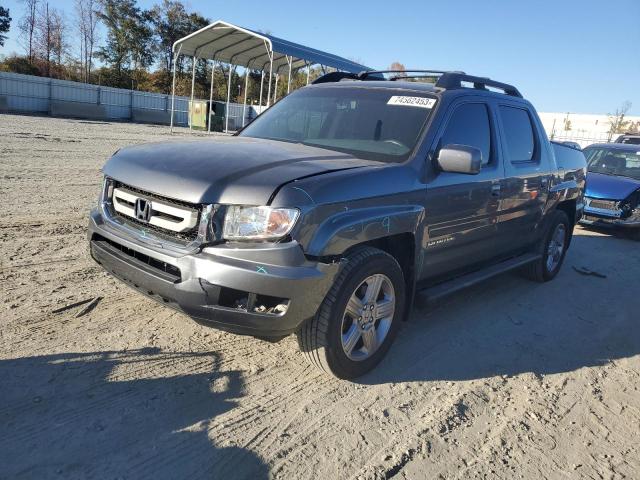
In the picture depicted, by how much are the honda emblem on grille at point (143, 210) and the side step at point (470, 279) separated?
207cm

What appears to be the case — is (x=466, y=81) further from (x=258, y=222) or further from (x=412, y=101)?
(x=258, y=222)

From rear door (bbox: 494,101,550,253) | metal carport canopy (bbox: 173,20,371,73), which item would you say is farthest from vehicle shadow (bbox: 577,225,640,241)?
metal carport canopy (bbox: 173,20,371,73)

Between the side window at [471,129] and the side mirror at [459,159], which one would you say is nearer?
the side mirror at [459,159]

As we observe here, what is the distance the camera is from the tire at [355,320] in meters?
3.17

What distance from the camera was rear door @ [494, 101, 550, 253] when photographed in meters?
4.84

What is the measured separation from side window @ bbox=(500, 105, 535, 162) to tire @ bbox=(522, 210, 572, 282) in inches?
43.4

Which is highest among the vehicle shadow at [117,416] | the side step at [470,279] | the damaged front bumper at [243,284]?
the damaged front bumper at [243,284]

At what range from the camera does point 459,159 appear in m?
3.63

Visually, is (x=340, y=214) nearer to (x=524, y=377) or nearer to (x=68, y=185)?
(x=524, y=377)

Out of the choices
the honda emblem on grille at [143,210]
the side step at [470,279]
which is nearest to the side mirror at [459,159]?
the side step at [470,279]

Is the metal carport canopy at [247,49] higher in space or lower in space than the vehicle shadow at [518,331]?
higher

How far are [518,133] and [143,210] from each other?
12.2ft

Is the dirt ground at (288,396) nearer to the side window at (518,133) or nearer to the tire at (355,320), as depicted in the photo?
the tire at (355,320)

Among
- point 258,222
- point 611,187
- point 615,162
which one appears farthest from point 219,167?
point 615,162
